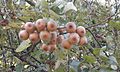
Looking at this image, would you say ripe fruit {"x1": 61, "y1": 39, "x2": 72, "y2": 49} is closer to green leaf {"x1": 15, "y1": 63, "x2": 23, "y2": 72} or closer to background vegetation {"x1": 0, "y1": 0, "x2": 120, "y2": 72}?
background vegetation {"x1": 0, "y1": 0, "x2": 120, "y2": 72}

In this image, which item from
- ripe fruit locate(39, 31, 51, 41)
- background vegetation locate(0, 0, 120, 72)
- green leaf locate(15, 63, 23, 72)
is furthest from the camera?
green leaf locate(15, 63, 23, 72)

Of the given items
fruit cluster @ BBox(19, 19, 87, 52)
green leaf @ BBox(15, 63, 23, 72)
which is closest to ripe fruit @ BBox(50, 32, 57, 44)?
fruit cluster @ BBox(19, 19, 87, 52)

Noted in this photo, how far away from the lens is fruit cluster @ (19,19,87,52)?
0.90 m

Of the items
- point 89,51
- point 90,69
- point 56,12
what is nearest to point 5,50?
point 89,51

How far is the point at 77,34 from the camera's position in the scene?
95cm

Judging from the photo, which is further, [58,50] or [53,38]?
[58,50]

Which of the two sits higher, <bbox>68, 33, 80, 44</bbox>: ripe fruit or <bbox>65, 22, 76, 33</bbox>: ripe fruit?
<bbox>65, 22, 76, 33</bbox>: ripe fruit

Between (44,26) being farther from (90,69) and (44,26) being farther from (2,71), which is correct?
(2,71)

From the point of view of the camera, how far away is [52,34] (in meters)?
0.92

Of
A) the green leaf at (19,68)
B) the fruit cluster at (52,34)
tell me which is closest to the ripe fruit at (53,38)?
the fruit cluster at (52,34)

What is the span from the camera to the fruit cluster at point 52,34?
902mm

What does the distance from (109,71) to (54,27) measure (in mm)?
352

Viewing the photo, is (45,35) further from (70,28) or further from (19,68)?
(19,68)

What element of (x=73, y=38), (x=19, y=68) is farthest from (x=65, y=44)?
(x=19, y=68)
